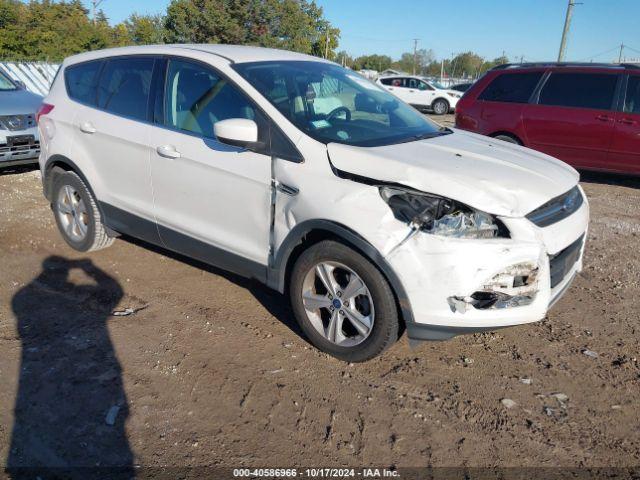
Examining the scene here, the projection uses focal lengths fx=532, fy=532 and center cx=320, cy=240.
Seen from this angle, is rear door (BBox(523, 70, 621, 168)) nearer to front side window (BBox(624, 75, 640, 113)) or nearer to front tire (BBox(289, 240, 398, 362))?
front side window (BBox(624, 75, 640, 113))

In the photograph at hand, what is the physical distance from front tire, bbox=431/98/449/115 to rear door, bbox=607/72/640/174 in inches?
612

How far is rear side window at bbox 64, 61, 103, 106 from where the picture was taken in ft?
15.0

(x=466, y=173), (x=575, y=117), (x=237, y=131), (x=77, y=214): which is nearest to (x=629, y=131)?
A: (x=575, y=117)

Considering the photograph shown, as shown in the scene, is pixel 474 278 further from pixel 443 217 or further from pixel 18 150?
pixel 18 150

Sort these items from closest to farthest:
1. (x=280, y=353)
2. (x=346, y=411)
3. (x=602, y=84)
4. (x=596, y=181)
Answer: (x=346, y=411) → (x=280, y=353) → (x=602, y=84) → (x=596, y=181)

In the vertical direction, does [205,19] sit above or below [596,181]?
above

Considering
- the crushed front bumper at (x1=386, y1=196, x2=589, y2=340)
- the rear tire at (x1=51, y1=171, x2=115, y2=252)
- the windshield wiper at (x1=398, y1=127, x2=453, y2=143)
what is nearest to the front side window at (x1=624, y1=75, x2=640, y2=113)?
the windshield wiper at (x1=398, y1=127, x2=453, y2=143)

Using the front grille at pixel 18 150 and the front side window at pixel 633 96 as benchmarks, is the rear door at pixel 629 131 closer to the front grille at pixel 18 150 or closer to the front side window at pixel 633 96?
the front side window at pixel 633 96

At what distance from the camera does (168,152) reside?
12.3 feet

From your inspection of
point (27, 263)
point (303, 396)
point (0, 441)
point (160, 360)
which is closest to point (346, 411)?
point (303, 396)

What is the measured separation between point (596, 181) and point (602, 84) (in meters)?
1.61

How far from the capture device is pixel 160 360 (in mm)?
3307

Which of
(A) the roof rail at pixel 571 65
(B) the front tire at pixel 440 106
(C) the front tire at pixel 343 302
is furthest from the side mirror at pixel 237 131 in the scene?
(B) the front tire at pixel 440 106

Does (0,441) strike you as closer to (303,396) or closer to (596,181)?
(303,396)
